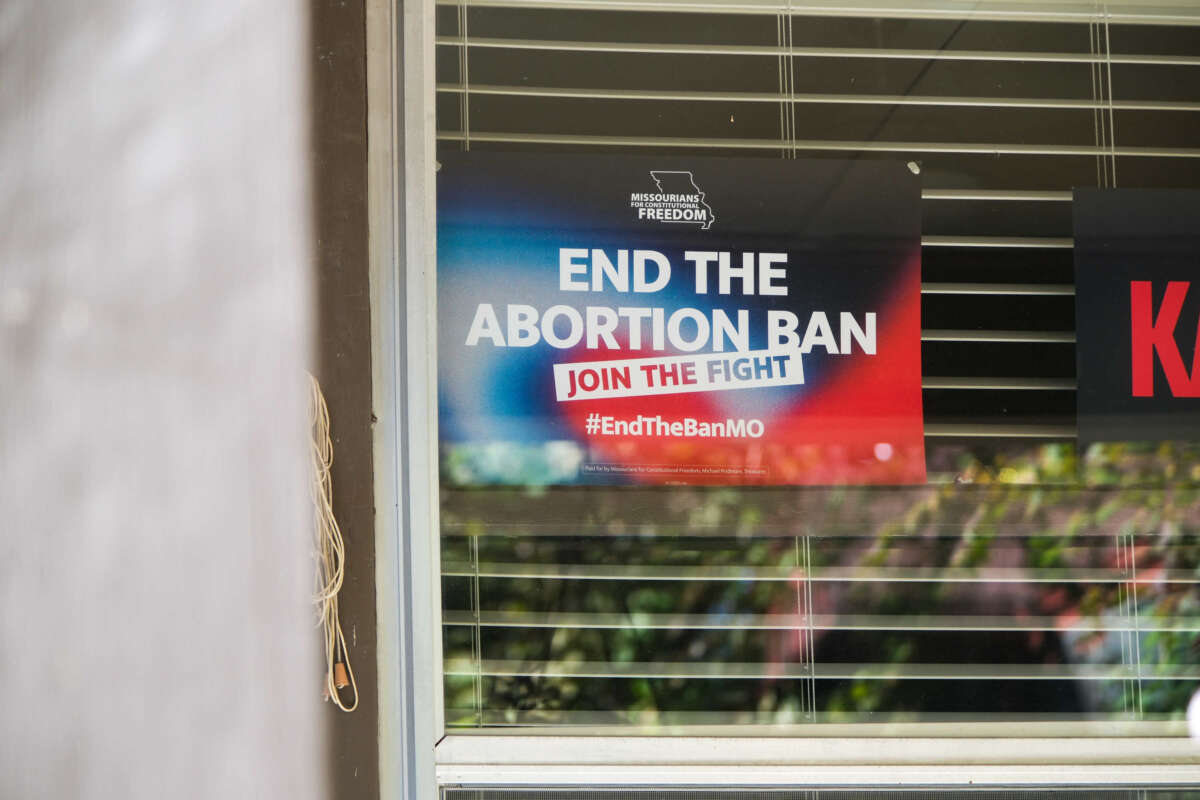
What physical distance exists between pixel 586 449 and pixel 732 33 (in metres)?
1.25

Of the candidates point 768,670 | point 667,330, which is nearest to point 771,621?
point 768,670

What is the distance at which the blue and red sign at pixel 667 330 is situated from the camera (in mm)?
2887

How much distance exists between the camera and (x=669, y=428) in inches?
114

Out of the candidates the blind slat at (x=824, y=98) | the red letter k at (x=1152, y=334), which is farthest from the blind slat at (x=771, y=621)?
the blind slat at (x=824, y=98)

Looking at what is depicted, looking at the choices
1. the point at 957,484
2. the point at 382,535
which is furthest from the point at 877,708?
the point at 382,535

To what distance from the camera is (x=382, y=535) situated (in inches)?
113

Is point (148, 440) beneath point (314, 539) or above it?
above

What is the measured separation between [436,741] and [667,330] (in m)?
1.28

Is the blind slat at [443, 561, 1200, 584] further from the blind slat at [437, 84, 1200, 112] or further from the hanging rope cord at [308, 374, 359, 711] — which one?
the blind slat at [437, 84, 1200, 112]

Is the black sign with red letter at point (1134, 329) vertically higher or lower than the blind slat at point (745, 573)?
higher

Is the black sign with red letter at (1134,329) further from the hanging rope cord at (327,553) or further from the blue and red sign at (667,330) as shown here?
the hanging rope cord at (327,553)

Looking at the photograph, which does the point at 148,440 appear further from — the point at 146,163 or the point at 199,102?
the point at 199,102

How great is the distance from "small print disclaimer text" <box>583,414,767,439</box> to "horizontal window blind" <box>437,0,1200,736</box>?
156mm

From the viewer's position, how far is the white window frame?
2879 mm
